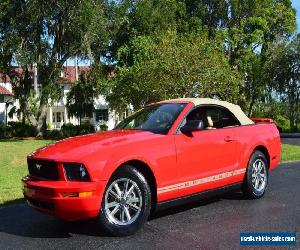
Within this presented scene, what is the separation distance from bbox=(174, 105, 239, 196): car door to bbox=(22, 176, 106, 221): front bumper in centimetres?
141

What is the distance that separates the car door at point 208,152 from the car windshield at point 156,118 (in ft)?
0.70

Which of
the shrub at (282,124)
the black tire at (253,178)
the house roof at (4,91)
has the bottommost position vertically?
the shrub at (282,124)

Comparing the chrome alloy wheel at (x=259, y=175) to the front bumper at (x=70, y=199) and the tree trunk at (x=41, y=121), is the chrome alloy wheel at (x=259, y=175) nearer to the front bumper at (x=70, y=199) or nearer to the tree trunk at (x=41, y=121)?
the front bumper at (x=70, y=199)

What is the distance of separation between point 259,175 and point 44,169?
391 centimetres

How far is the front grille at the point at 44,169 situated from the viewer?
236 inches

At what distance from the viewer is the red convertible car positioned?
5875 mm

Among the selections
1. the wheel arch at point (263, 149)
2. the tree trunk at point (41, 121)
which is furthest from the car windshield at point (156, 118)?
the tree trunk at point (41, 121)

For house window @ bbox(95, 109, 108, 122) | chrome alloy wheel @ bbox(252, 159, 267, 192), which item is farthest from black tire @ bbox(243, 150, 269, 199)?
house window @ bbox(95, 109, 108, 122)

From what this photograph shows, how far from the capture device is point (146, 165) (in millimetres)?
6449

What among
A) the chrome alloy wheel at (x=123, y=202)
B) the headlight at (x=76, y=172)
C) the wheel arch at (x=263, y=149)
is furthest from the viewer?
the wheel arch at (x=263, y=149)

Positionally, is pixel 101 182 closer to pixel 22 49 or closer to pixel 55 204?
pixel 55 204

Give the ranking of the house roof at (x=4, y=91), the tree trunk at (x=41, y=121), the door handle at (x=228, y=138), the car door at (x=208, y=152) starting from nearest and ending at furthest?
the car door at (x=208, y=152), the door handle at (x=228, y=138), the tree trunk at (x=41, y=121), the house roof at (x=4, y=91)

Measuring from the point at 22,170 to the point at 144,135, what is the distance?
8.22 meters

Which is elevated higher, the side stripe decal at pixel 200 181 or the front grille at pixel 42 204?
the side stripe decal at pixel 200 181
